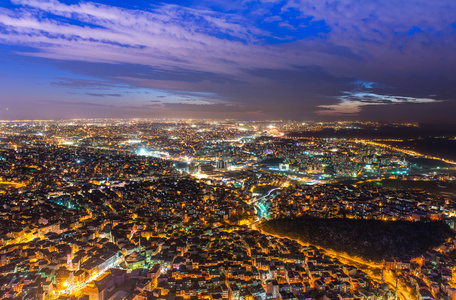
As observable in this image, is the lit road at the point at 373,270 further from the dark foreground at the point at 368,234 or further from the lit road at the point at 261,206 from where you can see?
the lit road at the point at 261,206

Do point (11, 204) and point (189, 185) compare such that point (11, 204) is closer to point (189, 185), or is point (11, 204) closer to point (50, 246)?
point (50, 246)

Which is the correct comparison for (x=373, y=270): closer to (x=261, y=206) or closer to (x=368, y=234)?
(x=368, y=234)

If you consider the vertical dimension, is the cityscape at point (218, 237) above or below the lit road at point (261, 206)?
above

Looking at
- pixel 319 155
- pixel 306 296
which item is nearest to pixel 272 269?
pixel 306 296

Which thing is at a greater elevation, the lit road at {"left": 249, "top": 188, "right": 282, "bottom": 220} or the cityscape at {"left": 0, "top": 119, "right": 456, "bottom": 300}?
→ the cityscape at {"left": 0, "top": 119, "right": 456, "bottom": 300}

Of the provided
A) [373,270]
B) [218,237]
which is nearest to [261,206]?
[218,237]

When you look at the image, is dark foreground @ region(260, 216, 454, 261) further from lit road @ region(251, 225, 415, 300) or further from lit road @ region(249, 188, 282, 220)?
lit road @ region(249, 188, 282, 220)

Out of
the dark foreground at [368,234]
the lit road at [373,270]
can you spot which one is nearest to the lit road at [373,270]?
→ the lit road at [373,270]

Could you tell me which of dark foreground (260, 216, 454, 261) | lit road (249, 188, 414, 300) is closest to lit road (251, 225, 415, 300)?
lit road (249, 188, 414, 300)
